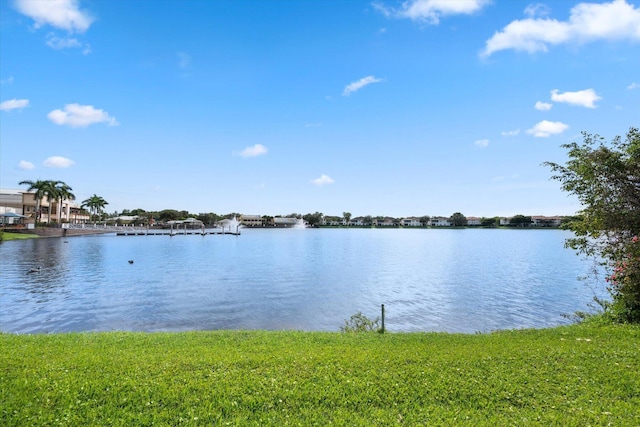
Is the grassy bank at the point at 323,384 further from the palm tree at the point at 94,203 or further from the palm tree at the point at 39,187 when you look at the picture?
the palm tree at the point at 94,203

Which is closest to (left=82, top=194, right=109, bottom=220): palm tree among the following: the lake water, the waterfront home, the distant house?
the waterfront home

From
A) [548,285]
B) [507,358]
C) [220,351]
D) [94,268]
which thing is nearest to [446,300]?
[548,285]

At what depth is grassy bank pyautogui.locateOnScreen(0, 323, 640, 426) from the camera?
5371mm

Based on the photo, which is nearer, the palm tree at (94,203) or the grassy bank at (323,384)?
the grassy bank at (323,384)

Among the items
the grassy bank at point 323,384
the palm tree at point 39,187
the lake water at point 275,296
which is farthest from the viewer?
the palm tree at point 39,187

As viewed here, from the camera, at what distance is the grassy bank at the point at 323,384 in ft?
17.6

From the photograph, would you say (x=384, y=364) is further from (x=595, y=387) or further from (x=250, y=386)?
(x=595, y=387)

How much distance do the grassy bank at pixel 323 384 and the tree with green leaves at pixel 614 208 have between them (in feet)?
Result: 11.9

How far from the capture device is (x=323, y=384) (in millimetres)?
6332

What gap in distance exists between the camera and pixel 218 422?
5.23 meters

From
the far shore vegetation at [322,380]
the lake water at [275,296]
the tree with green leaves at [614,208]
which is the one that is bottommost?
the lake water at [275,296]

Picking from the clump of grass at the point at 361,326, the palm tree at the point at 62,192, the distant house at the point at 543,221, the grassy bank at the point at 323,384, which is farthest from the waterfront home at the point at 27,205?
the distant house at the point at 543,221

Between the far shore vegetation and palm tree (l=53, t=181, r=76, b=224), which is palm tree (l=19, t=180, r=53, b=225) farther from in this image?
the far shore vegetation

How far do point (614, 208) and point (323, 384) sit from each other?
1074cm
